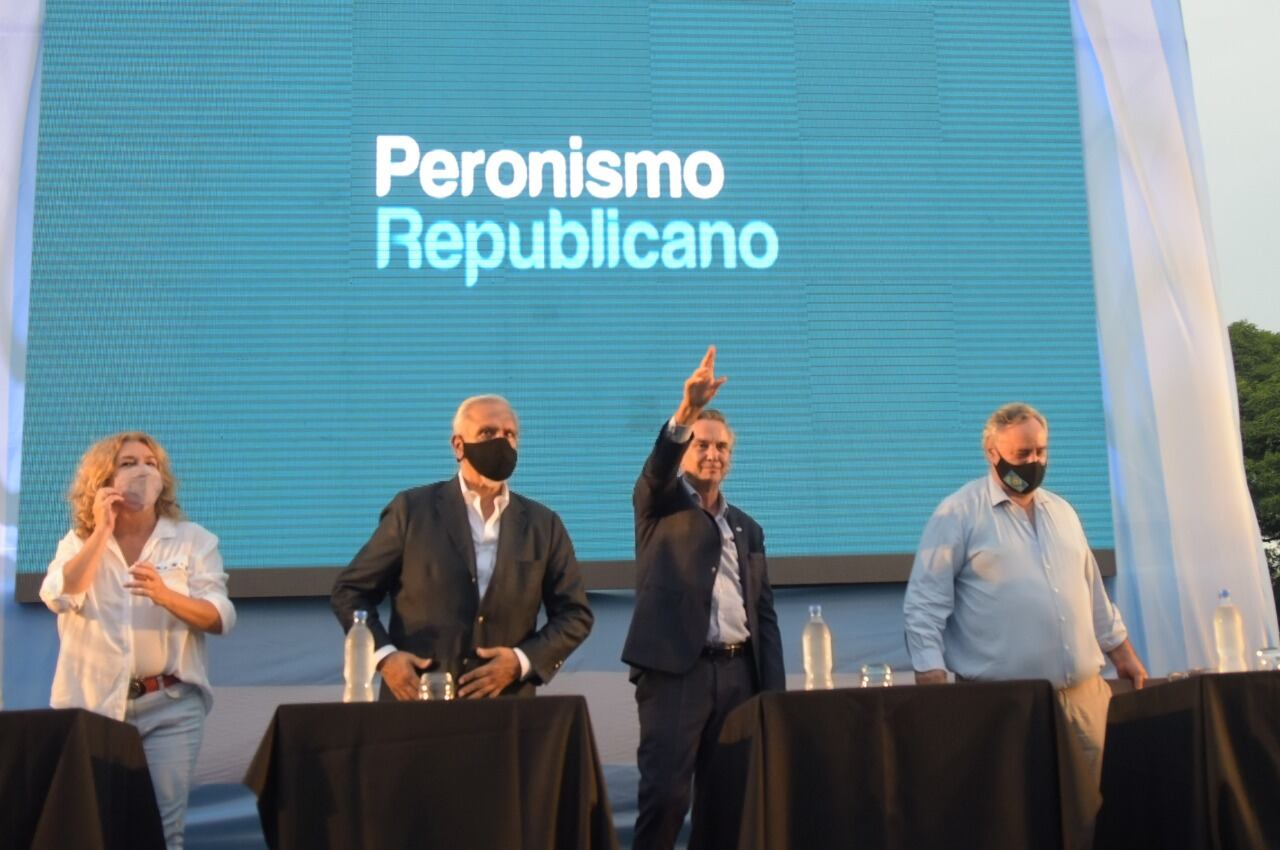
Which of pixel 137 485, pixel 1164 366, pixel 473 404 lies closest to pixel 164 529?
pixel 137 485

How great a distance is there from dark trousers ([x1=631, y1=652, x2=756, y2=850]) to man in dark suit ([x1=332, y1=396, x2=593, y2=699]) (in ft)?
0.97

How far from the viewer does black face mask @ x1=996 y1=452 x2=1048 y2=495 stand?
392 centimetres

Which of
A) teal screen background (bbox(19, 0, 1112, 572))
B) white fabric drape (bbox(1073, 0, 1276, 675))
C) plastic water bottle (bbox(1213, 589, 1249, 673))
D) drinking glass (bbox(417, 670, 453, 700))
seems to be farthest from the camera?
teal screen background (bbox(19, 0, 1112, 572))

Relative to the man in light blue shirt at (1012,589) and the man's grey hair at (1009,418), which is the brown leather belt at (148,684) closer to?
the man in light blue shirt at (1012,589)

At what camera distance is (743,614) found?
390 centimetres

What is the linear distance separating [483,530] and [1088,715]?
171cm

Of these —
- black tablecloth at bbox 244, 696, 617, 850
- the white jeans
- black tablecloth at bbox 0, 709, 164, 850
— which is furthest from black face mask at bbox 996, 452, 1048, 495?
black tablecloth at bbox 0, 709, 164, 850

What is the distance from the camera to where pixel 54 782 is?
2.91 metres

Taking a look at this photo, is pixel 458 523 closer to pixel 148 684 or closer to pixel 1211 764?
pixel 148 684

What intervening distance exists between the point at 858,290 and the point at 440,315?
1615mm

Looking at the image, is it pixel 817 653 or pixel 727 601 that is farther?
pixel 727 601

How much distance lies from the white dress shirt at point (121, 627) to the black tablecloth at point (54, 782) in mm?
493

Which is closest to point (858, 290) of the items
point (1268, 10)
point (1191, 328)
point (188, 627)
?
point (1191, 328)

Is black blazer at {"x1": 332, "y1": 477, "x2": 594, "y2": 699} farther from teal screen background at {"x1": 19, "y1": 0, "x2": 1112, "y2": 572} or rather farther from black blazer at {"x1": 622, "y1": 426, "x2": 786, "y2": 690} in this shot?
teal screen background at {"x1": 19, "y1": 0, "x2": 1112, "y2": 572}
